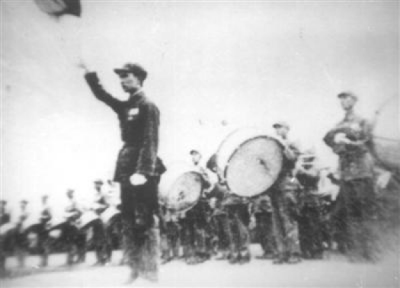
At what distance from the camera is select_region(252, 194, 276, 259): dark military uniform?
4090 millimetres

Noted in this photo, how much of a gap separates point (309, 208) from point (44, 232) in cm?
270

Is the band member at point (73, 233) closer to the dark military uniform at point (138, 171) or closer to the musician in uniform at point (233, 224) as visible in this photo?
the dark military uniform at point (138, 171)

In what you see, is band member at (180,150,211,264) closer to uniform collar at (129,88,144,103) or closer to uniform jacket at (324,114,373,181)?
uniform collar at (129,88,144,103)

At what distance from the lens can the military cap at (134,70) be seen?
4.45 meters

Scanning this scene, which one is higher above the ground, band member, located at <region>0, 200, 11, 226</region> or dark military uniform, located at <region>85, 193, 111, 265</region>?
band member, located at <region>0, 200, 11, 226</region>

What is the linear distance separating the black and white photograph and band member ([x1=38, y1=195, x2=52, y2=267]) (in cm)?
1

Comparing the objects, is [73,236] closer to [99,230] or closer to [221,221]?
[99,230]

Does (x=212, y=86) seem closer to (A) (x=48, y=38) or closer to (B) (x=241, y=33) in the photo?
(B) (x=241, y=33)

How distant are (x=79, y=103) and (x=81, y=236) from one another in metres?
1.40

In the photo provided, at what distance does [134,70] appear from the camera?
446 centimetres

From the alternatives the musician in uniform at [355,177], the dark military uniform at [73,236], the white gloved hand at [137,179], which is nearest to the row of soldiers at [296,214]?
the musician in uniform at [355,177]

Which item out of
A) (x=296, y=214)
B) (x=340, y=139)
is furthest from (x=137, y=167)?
(x=340, y=139)

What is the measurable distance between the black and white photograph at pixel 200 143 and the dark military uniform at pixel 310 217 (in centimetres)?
1

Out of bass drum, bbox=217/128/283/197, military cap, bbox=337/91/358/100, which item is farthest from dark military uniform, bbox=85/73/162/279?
military cap, bbox=337/91/358/100
